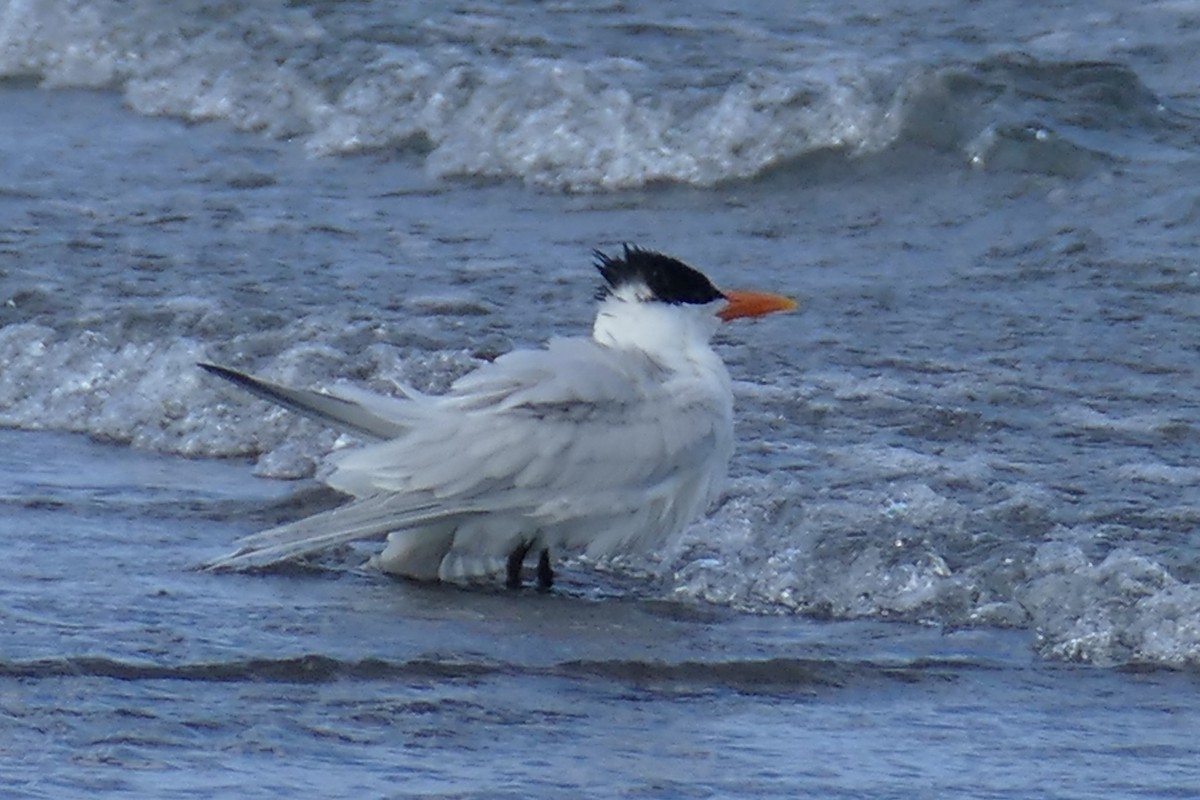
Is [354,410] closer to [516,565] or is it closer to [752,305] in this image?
[516,565]

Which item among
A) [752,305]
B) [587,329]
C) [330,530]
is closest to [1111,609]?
[752,305]

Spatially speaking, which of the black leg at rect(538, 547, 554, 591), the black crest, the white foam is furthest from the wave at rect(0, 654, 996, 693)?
the black crest

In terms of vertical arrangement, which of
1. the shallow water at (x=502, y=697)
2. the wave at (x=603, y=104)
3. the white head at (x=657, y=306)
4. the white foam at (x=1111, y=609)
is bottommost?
Result: the shallow water at (x=502, y=697)

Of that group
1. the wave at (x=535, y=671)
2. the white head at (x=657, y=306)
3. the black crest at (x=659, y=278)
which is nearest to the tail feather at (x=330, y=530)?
the wave at (x=535, y=671)

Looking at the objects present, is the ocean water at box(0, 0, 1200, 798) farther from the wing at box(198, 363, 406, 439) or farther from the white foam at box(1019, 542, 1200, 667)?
the wing at box(198, 363, 406, 439)

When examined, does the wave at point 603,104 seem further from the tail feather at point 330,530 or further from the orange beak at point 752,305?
the tail feather at point 330,530

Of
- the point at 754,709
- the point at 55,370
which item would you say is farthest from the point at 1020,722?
the point at 55,370

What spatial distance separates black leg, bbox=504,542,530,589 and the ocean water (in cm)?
12

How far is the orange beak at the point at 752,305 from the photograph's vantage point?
20.0 feet

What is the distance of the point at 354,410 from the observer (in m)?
5.36

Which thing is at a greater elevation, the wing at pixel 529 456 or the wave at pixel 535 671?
the wing at pixel 529 456

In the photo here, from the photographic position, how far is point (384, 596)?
5.24 metres

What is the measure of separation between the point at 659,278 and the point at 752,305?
291mm

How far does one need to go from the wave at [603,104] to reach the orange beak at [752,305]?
337 centimetres
